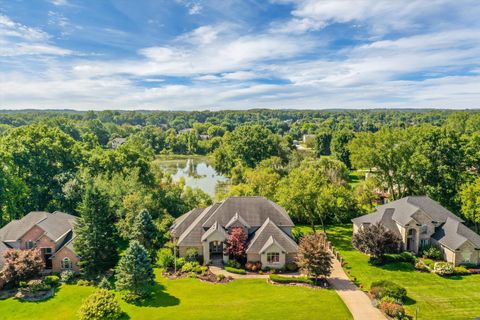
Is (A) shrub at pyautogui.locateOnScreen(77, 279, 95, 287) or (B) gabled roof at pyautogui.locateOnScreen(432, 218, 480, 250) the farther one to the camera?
(B) gabled roof at pyautogui.locateOnScreen(432, 218, 480, 250)

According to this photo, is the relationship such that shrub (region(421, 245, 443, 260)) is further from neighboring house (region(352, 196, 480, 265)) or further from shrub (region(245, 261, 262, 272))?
shrub (region(245, 261, 262, 272))

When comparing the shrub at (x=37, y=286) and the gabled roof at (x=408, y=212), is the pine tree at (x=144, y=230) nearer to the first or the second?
the shrub at (x=37, y=286)

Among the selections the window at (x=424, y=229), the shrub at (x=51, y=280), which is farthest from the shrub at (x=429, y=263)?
the shrub at (x=51, y=280)

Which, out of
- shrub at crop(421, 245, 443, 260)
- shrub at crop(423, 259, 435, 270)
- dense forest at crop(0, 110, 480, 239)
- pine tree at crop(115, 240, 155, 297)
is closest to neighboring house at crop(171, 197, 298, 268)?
dense forest at crop(0, 110, 480, 239)

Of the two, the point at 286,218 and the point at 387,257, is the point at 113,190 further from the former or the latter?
the point at 387,257

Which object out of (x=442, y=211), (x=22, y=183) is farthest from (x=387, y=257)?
(x=22, y=183)
